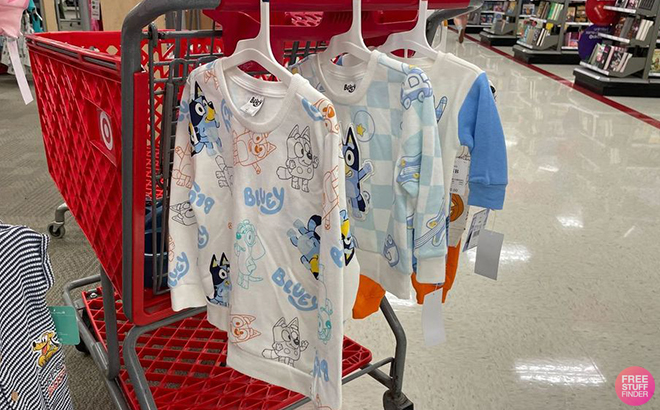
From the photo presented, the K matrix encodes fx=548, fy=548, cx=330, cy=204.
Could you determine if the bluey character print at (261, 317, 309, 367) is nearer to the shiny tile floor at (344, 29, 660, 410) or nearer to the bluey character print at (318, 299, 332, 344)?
the bluey character print at (318, 299, 332, 344)

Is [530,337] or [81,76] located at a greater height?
[81,76]

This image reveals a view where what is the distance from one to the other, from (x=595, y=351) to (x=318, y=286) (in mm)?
1651

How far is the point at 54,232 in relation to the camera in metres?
2.79

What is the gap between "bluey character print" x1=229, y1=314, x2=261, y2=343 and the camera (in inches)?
40.7

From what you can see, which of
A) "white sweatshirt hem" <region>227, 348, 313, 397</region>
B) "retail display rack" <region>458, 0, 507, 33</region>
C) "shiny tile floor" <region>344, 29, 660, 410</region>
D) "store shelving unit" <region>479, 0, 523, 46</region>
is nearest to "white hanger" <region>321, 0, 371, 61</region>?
"white sweatshirt hem" <region>227, 348, 313, 397</region>

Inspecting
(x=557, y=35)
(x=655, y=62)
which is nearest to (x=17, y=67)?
(x=655, y=62)

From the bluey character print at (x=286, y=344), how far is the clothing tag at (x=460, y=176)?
450 mm

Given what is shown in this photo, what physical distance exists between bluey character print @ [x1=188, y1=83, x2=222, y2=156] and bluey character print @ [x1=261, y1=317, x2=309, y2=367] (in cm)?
35

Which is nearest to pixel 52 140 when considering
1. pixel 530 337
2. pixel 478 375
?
pixel 478 375

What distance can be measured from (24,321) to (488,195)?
90 cm

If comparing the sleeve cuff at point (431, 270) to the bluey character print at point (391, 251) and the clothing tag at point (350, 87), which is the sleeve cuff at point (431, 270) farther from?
the clothing tag at point (350, 87)

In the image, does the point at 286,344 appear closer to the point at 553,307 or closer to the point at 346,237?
the point at 346,237

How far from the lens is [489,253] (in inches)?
49.3

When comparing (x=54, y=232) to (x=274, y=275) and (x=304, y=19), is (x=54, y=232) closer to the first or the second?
(x=304, y=19)
